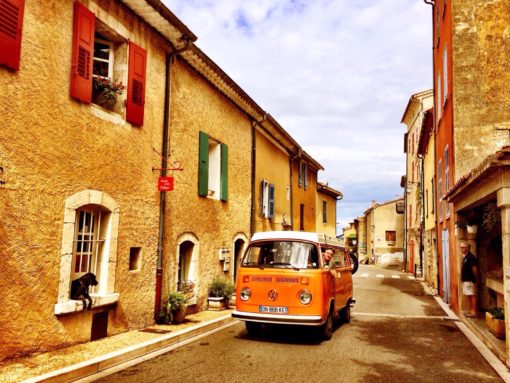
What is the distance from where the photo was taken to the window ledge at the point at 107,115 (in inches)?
297

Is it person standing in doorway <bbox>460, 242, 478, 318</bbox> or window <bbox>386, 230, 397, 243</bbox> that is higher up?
window <bbox>386, 230, 397, 243</bbox>

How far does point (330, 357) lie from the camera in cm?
700

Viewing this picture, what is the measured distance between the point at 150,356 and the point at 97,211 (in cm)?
260

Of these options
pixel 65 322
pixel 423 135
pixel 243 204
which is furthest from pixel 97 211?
pixel 423 135

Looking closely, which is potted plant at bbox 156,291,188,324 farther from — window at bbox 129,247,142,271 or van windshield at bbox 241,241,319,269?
van windshield at bbox 241,241,319,269

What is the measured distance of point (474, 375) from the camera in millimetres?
6152

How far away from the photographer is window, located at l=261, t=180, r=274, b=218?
16461 millimetres

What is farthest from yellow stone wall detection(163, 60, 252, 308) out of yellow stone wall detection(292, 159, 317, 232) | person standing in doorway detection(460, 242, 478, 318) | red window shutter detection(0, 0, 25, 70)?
yellow stone wall detection(292, 159, 317, 232)

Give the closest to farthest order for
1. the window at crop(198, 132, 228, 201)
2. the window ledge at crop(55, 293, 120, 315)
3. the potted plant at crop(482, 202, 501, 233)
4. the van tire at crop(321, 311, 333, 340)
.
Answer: the window ledge at crop(55, 293, 120, 315)
the van tire at crop(321, 311, 333, 340)
the potted plant at crop(482, 202, 501, 233)
the window at crop(198, 132, 228, 201)

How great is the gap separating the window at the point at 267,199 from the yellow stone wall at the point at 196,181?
176cm

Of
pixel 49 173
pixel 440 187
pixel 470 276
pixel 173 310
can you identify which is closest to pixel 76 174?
pixel 49 173

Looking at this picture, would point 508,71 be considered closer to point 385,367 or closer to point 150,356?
point 385,367

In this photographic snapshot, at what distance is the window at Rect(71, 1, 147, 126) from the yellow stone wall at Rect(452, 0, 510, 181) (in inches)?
328

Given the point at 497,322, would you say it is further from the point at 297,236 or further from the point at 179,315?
the point at 179,315
